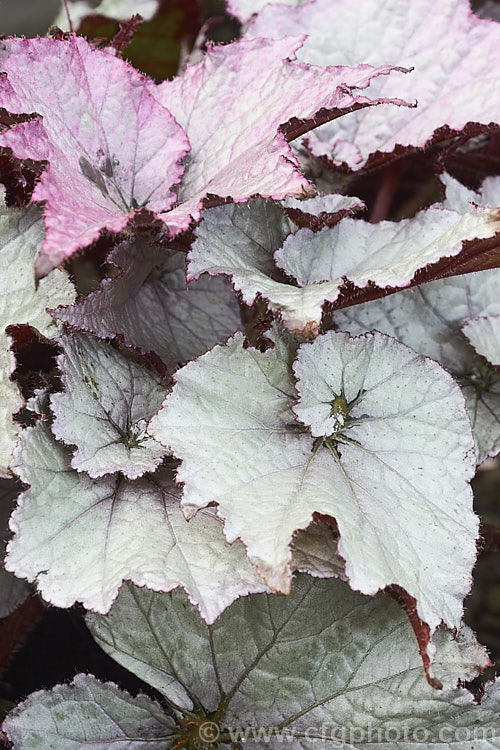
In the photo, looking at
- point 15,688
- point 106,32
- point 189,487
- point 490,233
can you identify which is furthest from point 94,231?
point 106,32

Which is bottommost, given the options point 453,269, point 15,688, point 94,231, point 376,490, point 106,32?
point 15,688

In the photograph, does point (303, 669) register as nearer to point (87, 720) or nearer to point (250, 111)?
point (87, 720)

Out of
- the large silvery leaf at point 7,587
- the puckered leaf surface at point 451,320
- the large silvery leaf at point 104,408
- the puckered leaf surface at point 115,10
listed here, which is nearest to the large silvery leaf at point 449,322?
the puckered leaf surface at point 451,320

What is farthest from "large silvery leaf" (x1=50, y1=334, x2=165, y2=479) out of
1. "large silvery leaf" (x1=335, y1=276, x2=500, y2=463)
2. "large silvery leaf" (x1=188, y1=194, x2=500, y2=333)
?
"large silvery leaf" (x1=335, y1=276, x2=500, y2=463)

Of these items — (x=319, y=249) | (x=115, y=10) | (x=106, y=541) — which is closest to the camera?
(x=106, y=541)

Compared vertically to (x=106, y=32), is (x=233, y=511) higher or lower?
lower

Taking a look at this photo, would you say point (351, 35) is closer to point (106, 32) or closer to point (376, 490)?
point (106, 32)

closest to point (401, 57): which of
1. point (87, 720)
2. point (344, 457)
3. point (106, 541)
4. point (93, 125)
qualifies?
point (93, 125)

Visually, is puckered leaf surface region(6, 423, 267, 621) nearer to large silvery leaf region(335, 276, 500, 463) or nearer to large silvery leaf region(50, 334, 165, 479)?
large silvery leaf region(50, 334, 165, 479)
